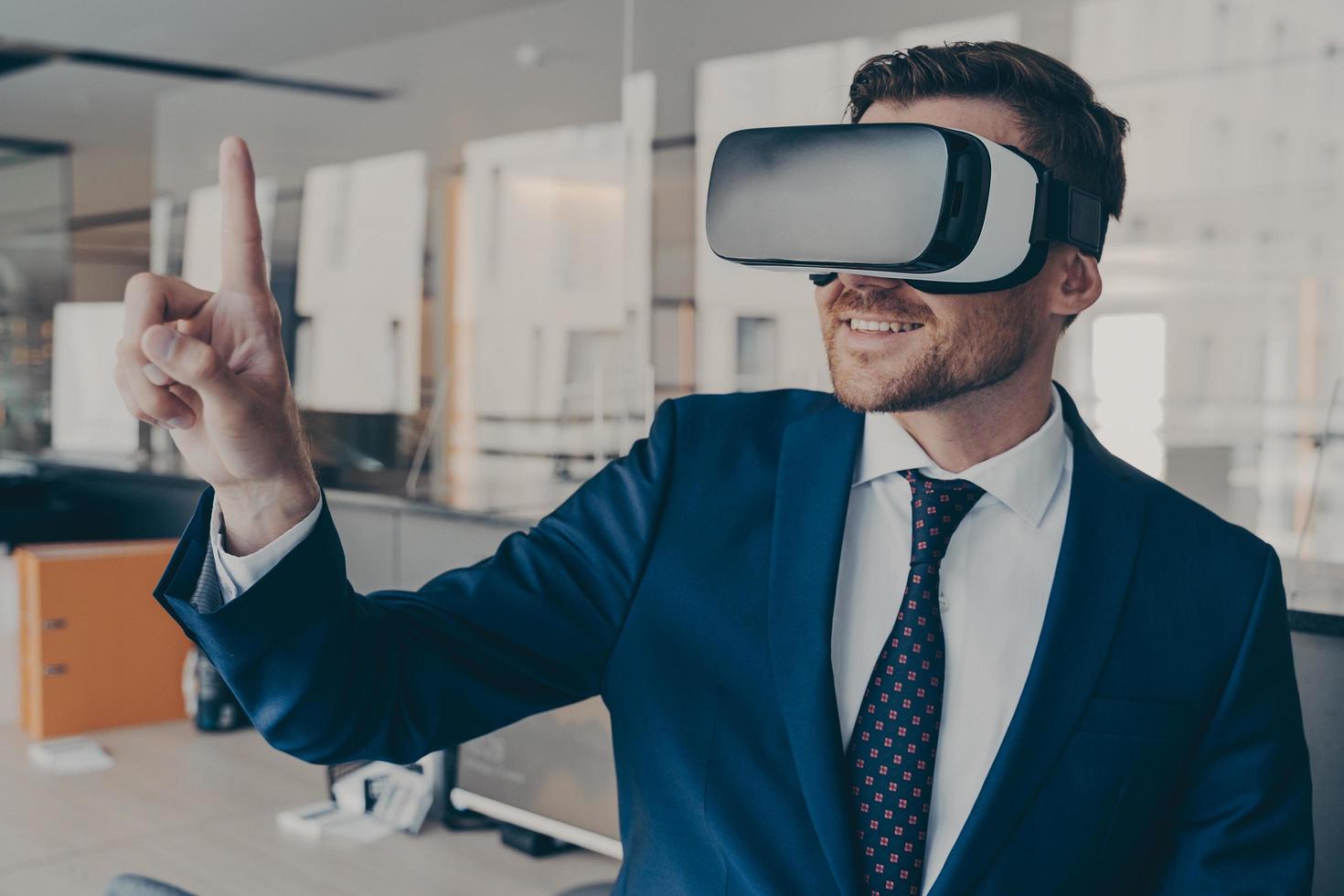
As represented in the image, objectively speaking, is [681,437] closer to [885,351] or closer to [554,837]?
[885,351]

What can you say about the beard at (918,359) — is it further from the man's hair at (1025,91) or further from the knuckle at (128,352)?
the knuckle at (128,352)

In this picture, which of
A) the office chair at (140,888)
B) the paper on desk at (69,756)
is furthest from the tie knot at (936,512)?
the paper on desk at (69,756)

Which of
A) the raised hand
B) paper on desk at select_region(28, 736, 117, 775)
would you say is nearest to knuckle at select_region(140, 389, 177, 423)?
the raised hand

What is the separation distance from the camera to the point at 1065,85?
38.4 inches

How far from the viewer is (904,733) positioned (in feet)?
2.92

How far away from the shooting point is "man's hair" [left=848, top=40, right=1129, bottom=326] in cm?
96

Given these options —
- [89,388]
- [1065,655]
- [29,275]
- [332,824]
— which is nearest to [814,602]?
[1065,655]

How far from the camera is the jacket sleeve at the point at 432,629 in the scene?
79cm

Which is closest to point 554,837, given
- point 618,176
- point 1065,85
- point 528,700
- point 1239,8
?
point 528,700

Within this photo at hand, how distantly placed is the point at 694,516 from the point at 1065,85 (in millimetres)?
447

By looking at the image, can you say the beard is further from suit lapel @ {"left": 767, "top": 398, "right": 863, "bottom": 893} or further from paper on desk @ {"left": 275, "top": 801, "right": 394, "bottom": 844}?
paper on desk @ {"left": 275, "top": 801, "right": 394, "bottom": 844}

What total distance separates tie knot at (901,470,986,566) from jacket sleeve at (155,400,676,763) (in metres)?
0.21

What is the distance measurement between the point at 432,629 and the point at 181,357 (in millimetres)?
348

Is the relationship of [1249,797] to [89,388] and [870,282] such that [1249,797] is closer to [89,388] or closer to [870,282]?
[870,282]
